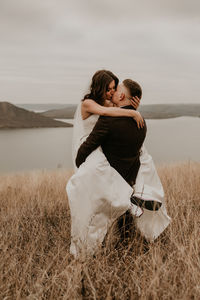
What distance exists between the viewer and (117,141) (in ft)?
9.50

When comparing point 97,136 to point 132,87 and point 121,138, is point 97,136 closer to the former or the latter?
point 121,138

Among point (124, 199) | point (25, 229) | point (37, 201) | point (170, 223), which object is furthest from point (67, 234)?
point (37, 201)

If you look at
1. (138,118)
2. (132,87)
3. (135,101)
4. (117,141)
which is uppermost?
(132,87)

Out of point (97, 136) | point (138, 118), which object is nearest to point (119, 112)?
point (138, 118)

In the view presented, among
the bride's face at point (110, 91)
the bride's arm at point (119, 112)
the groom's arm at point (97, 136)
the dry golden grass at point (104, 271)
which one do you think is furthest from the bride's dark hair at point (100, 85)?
the dry golden grass at point (104, 271)

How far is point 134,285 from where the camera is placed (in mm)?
2268

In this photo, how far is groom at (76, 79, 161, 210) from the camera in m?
2.84

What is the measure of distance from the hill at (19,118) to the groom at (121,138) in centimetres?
2816

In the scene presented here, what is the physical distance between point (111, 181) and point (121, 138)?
43 centimetres

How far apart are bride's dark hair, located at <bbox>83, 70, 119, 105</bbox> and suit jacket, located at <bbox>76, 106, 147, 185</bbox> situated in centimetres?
43

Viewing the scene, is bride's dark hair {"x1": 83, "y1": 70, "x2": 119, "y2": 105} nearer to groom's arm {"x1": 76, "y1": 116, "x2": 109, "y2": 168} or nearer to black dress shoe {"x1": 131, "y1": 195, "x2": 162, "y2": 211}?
groom's arm {"x1": 76, "y1": 116, "x2": 109, "y2": 168}

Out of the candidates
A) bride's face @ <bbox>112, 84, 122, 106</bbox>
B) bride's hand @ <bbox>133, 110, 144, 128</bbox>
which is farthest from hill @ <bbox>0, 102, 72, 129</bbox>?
bride's hand @ <bbox>133, 110, 144, 128</bbox>

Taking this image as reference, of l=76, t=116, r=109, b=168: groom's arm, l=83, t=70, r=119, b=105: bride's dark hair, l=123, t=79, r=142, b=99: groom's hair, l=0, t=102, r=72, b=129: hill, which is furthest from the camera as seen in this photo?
l=0, t=102, r=72, b=129: hill

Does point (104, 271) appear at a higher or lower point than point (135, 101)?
lower
